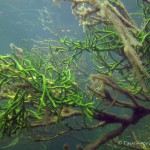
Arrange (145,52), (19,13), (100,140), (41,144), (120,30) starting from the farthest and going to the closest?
(19,13) → (41,144) → (145,52) → (100,140) → (120,30)

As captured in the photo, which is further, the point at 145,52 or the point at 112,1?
the point at 112,1

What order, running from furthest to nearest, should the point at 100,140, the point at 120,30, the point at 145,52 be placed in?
the point at 145,52 → the point at 100,140 → the point at 120,30

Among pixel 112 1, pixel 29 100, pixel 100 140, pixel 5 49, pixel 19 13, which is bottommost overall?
pixel 100 140

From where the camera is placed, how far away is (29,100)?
2.81 meters

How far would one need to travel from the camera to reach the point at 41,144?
771 cm

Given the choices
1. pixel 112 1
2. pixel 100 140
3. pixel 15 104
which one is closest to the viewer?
pixel 15 104

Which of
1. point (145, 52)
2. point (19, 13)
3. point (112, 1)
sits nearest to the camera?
point (145, 52)

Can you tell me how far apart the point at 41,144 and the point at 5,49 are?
50.9 feet

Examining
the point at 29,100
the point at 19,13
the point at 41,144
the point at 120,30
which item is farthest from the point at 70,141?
the point at 19,13

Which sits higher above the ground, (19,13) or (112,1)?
(19,13)

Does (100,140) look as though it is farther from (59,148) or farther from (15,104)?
(59,148)

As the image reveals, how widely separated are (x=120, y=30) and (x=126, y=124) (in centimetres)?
147

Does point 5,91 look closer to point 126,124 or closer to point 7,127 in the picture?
point 7,127

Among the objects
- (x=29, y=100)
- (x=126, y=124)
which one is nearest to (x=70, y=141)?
(x=126, y=124)
